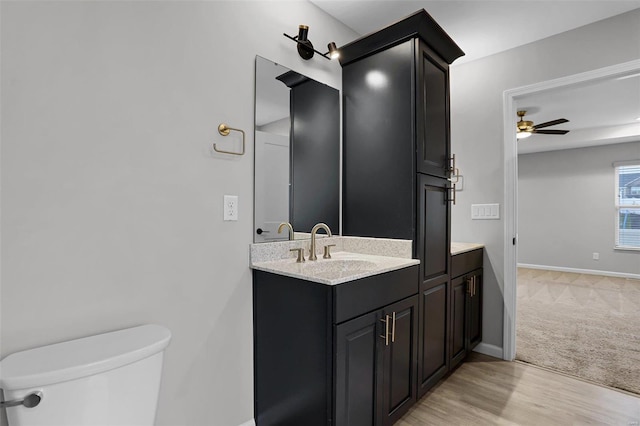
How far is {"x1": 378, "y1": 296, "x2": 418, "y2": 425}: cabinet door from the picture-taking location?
5.31ft

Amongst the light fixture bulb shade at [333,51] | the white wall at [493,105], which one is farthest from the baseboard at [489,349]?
the light fixture bulb shade at [333,51]

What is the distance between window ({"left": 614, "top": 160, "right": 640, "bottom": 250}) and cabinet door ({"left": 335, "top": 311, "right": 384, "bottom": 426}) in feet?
21.9

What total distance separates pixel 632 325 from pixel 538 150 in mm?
4039

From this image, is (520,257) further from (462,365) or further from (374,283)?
(374,283)

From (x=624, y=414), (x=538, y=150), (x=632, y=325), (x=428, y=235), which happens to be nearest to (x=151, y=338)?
(x=428, y=235)

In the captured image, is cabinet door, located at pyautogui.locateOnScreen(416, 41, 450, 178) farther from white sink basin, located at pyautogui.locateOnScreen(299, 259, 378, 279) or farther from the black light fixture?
white sink basin, located at pyautogui.locateOnScreen(299, 259, 378, 279)

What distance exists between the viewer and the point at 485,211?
277cm

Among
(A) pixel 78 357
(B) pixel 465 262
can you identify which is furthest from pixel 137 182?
(B) pixel 465 262

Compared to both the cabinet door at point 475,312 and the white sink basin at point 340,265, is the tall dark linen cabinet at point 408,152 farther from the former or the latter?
the cabinet door at point 475,312

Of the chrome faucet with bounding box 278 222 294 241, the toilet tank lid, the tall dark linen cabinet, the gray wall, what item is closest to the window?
the gray wall

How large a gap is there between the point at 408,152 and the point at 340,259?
0.77 meters

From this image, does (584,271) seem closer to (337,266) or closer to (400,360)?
(400,360)

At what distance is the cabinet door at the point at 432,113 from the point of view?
1934mm

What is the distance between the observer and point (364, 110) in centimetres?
216
